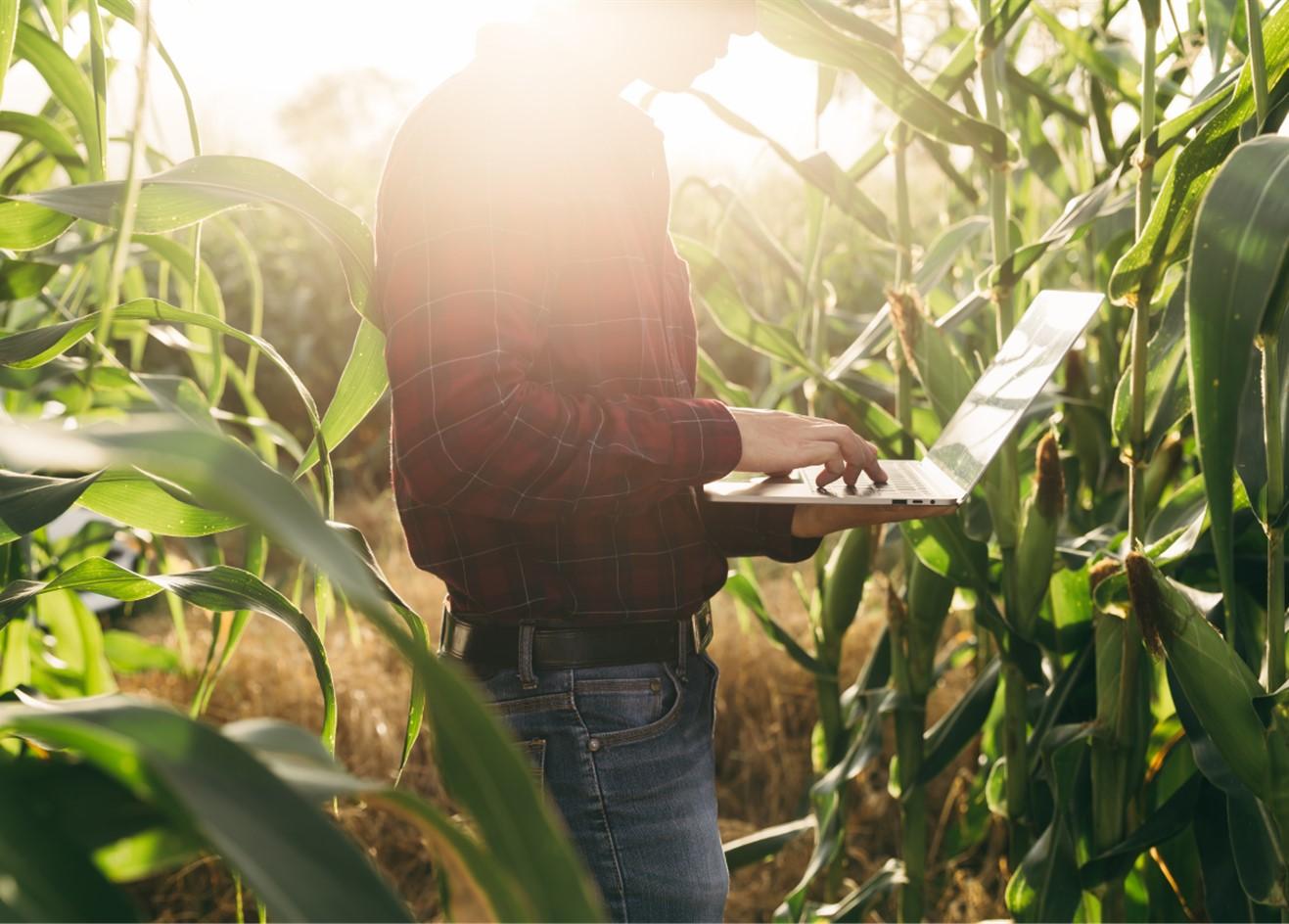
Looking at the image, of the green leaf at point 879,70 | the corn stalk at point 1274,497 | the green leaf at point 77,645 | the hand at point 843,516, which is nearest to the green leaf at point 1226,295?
the corn stalk at point 1274,497

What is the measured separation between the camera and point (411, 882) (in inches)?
60.9

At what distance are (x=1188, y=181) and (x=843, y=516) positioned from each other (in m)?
0.28

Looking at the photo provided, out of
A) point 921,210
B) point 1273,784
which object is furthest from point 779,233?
point 1273,784

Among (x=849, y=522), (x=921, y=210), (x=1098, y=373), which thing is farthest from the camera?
(x=921, y=210)

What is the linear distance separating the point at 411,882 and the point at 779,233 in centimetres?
242

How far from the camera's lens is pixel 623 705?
0.73 meters

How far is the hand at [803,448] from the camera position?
0.69 metres

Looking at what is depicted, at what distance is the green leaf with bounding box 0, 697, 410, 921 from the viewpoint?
0.22 metres

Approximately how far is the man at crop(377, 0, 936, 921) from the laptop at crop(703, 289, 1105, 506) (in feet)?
0.08

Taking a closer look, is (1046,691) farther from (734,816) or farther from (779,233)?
(779,233)

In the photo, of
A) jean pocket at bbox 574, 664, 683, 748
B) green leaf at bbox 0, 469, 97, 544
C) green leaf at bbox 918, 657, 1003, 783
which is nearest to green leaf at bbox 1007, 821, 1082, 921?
green leaf at bbox 918, 657, 1003, 783

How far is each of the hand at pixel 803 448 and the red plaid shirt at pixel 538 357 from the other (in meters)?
0.02

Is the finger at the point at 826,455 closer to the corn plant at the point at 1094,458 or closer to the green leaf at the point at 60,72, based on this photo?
the corn plant at the point at 1094,458

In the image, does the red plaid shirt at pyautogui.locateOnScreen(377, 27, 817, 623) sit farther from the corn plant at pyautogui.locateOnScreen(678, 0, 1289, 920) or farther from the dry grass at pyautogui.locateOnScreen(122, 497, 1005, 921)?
the dry grass at pyautogui.locateOnScreen(122, 497, 1005, 921)
